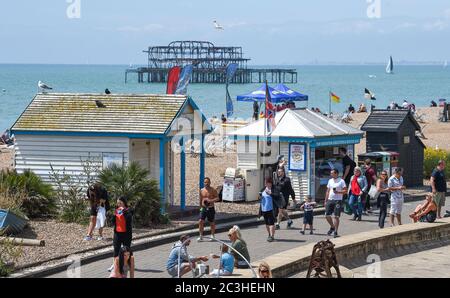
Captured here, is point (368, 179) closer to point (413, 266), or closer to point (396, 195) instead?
point (396, 195)

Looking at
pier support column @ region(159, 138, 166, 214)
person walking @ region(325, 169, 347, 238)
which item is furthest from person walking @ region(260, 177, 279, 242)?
pier support column @ region(159, 138, 166, 214)

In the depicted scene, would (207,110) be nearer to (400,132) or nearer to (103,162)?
(400,132)

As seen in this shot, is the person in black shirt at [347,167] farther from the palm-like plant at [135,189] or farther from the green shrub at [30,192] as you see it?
the green shrub at [30,192]

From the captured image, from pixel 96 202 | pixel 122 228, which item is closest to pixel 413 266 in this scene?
pixel 122 228

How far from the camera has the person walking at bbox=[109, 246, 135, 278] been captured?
14.1 metres

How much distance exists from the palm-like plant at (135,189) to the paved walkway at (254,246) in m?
1.40

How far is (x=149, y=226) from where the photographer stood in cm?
1966

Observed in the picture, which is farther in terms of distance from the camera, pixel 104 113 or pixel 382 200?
pixel 104 113

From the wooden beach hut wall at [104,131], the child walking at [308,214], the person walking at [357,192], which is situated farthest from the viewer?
the person walking at [357,192]

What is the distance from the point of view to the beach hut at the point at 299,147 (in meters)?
23.6

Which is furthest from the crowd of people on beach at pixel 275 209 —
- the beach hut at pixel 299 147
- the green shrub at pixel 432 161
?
the green shrub at pixel 432 161

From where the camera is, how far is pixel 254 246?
18.0 metres

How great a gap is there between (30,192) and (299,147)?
6.54 metres
